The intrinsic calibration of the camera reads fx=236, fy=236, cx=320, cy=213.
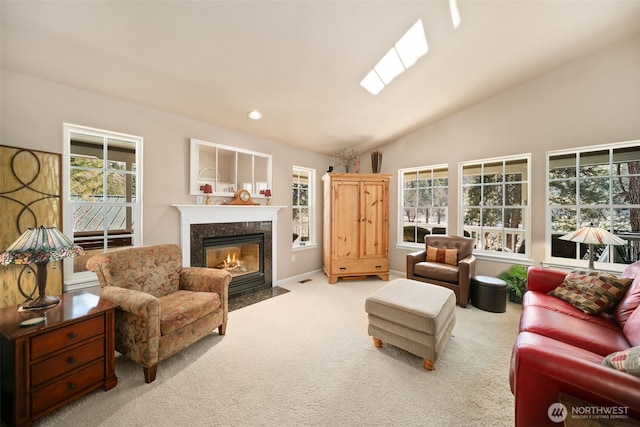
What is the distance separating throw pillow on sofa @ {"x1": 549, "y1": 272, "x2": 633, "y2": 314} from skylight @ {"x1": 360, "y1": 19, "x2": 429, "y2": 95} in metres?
2.63

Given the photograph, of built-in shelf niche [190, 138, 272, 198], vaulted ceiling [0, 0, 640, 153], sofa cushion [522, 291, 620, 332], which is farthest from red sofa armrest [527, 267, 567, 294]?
built-in shelf niche [190, 138, 272, 198]

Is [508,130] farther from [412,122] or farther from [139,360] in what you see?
[139,360]

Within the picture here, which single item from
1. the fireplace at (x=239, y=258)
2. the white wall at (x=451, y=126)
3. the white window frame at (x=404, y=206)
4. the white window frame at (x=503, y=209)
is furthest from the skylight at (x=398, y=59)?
the fireplace at (x=239, y=258)

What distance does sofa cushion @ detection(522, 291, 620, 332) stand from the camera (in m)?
1.79

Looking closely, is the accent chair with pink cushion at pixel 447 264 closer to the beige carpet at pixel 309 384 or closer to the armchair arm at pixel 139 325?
the beige carpet at pixel 309 384

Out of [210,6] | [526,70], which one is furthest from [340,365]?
[526,70]

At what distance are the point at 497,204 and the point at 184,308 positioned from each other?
4514 millimetres

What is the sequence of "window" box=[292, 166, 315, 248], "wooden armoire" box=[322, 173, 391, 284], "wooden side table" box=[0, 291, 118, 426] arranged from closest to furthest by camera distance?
"wooden side table" box=[0, 291, 118, 426] → "wooden armoire" box=[322, 173, 391, 284] → "window" box=[292, 166, 315, 248]

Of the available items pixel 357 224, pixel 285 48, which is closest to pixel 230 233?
pixel 357 224

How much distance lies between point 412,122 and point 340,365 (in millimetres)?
3832

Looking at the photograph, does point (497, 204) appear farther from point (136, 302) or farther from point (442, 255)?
point (136, 302)

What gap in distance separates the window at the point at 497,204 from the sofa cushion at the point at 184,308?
4.04 m

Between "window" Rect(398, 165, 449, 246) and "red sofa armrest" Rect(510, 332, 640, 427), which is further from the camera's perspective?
"window" Rect(398, 165, 449, 246)

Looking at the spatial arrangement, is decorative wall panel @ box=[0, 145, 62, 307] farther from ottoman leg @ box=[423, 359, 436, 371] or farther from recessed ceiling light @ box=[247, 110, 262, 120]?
ottoman leg @ box=[423, 359, 436, 371]
